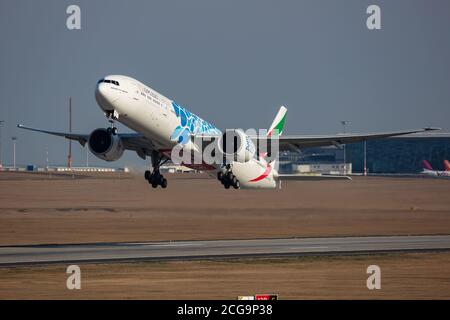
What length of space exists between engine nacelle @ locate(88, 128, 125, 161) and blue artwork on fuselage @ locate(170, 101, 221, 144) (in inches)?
170

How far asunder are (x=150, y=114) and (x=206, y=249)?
8277mm

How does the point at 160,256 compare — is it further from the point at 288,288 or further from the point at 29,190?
the point at 29,190

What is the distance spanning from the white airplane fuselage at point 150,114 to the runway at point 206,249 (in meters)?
5.91

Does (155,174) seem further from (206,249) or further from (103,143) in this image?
(206,249)

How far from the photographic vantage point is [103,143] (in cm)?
5909

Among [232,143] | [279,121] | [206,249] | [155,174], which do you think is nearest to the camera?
[206,249]

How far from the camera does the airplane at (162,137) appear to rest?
5234cm

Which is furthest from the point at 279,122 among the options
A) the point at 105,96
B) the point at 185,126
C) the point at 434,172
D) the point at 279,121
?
the point at 434,172

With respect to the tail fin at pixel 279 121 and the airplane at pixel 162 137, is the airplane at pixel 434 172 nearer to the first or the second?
the tail fin at pixel 279 121

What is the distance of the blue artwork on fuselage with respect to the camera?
56.8m

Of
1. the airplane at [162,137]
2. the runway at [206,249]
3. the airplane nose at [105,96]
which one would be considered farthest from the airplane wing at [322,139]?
the airplane nose at [105,96]

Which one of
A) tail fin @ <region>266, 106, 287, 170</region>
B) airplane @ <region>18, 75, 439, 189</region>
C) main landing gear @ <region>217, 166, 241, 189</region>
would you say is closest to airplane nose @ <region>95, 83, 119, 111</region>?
airplane @ <region>18, 75, 439, 189</region>

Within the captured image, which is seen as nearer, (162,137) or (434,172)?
(162,137)

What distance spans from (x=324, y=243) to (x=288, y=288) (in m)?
20.5
